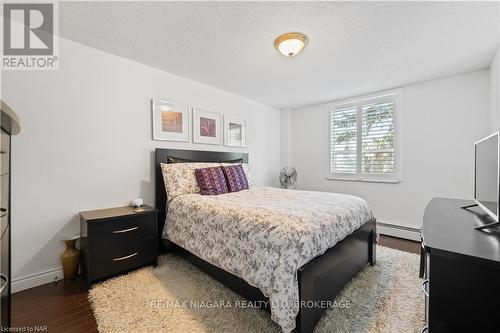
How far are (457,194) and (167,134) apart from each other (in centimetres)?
413

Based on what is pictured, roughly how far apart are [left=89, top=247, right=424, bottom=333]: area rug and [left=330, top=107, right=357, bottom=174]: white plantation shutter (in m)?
2.06

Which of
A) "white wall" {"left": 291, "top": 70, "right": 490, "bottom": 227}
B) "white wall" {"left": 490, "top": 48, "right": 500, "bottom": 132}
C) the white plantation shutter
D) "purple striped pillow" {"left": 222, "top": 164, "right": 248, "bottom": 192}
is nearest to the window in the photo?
the white plantation shutter

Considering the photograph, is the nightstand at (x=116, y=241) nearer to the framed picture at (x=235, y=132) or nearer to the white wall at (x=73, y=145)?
the white wall at (x=73, y=145)

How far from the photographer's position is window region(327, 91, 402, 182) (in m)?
3.45

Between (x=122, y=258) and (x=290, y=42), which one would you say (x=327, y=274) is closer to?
(x=122, y=258)

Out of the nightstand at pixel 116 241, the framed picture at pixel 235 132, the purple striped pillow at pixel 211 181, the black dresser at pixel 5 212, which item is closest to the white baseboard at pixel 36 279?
the nightstand at pixel 116 241

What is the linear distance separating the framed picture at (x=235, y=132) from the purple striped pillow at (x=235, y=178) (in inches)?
28.2

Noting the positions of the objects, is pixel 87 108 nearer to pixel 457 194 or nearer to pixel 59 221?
pixel 59 221

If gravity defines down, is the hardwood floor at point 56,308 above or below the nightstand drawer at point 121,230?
below

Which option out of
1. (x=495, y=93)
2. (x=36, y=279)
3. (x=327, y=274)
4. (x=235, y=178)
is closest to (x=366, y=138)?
(x=495, y=93)

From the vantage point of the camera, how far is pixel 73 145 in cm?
220

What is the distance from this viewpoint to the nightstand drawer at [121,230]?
1.95 m

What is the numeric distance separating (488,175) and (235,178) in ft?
7.97

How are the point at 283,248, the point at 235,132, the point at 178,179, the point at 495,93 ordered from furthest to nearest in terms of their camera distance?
the point at 235,132 < the point at 178,179 < the point at 495,93 < the point at 283,248
